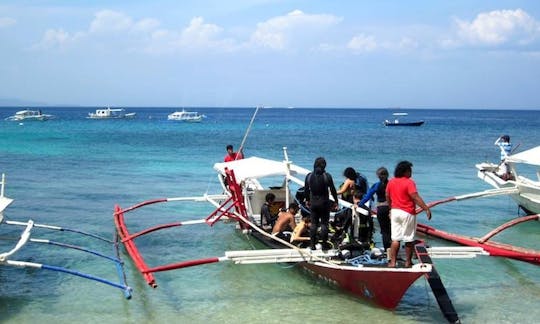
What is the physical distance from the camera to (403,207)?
895cm

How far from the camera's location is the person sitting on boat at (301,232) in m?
10.8

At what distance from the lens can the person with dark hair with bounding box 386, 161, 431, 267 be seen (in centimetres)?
888

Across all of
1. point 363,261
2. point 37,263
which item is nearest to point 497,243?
point 363,261

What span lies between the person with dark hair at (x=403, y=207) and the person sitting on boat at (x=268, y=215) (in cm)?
382

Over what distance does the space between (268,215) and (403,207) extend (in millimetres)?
4282

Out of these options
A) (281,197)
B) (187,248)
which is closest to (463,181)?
(281,197)

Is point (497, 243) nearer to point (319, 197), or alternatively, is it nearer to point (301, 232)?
point (301, 232)

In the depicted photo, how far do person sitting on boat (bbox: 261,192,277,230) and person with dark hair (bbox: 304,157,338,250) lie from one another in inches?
87.7

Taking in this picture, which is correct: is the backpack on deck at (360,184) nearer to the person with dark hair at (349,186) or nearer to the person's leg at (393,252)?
the person with dark hair at (349,186)

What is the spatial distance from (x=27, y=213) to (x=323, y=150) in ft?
94.7

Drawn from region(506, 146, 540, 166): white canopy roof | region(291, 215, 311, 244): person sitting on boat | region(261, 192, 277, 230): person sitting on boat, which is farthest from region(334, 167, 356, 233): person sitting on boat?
region(506, 146, 540, 166): white canopy roof

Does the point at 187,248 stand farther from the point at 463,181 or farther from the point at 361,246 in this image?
the point at 463,181

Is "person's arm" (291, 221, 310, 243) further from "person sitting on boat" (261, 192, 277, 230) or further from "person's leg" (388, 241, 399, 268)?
"person's leg" (388, 241, 399, 268)

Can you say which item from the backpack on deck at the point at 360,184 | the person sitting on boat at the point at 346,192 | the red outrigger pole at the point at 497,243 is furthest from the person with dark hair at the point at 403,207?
the backpack on deck at the point at 360,184
